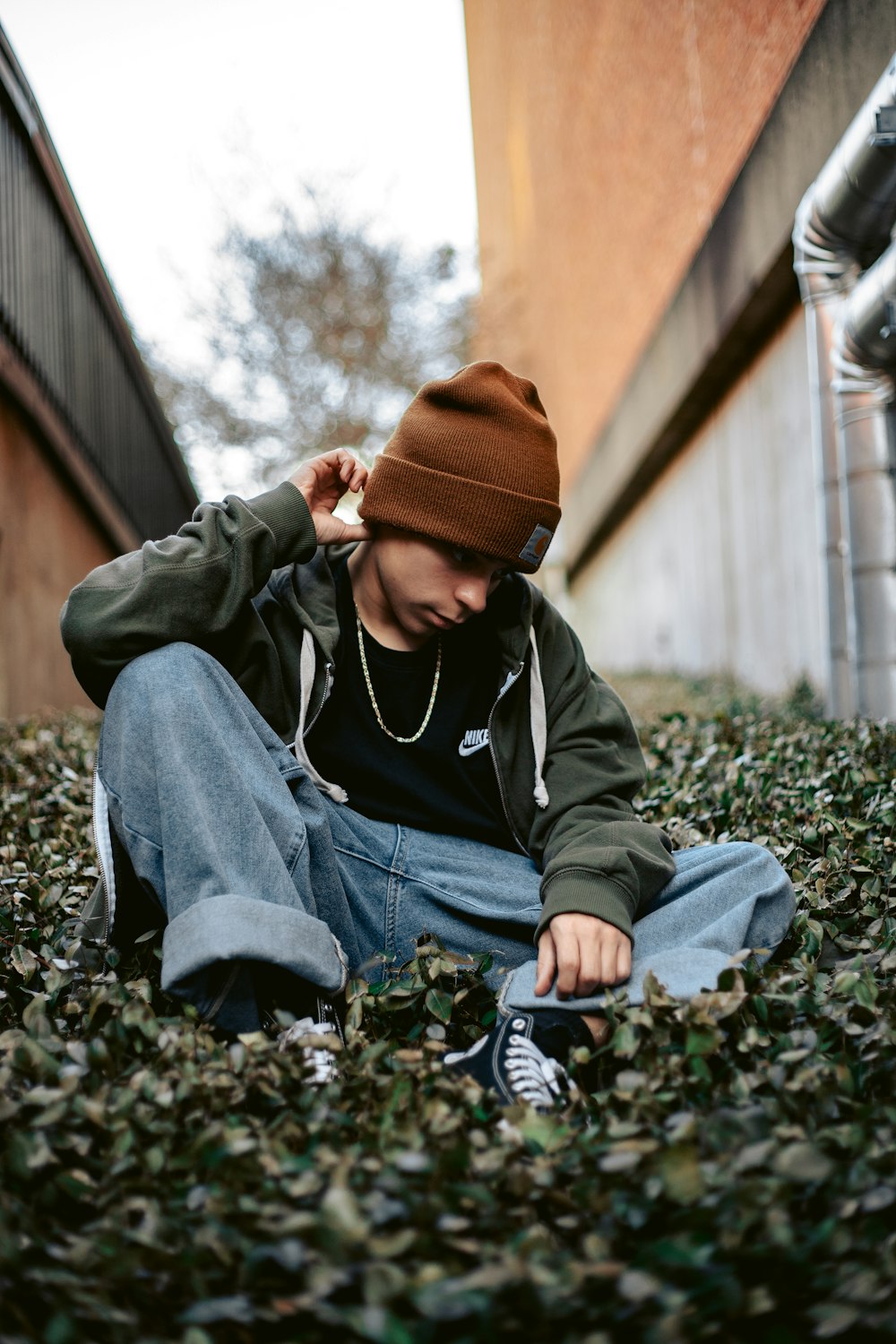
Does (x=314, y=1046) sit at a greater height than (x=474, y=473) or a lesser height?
lesser

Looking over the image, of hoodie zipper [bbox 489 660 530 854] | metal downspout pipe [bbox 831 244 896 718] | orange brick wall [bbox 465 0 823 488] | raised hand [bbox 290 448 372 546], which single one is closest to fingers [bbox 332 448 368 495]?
raised hand [bbox 290 448 372 546]

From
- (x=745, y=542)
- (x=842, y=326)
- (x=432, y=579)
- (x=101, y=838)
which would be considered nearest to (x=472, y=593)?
(x=432, y=579)

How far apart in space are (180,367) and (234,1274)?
19.8 m

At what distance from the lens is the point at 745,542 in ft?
28.0

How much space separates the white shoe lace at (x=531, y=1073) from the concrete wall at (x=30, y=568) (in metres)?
4.88

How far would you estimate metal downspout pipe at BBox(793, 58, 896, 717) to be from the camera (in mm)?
4234

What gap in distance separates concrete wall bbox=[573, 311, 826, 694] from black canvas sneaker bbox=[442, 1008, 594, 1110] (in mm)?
5024

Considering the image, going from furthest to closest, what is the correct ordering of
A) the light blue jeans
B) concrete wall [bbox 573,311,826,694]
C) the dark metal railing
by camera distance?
concrete wall [bbox 573,311,826,694] < the dark metal railing < the light blue jeans

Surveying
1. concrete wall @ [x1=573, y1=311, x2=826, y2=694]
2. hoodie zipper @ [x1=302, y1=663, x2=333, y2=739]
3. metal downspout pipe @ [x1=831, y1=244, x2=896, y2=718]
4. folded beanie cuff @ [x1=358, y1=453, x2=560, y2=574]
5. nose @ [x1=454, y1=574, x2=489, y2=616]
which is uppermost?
folded beanie cuff @ [x1=358, y1=453, x2=560, y2=574]

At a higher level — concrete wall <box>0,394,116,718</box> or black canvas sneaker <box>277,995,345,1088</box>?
black canvas sneaker <box>277,995,345,1088</box>

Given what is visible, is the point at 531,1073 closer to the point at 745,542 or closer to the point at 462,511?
the point at 462,511

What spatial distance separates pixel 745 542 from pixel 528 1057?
720 cm

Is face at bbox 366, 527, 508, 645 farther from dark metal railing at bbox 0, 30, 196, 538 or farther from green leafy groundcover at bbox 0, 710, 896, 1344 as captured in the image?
dark metal railing at bbox 0, 30, 196, 538

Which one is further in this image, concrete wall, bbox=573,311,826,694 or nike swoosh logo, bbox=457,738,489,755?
concrete wall, bbox=573,311,826,694
